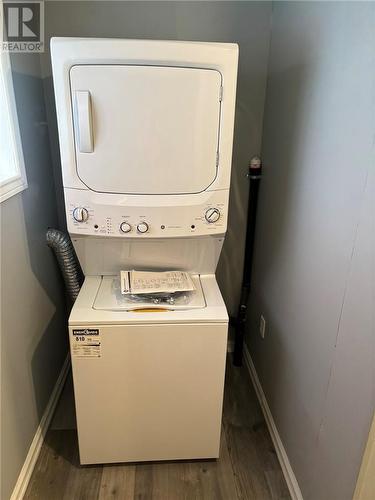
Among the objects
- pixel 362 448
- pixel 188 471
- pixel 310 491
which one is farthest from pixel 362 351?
pixel 188 471

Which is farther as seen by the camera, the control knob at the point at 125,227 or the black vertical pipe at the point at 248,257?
the black vertical pipe at the point at 248,257

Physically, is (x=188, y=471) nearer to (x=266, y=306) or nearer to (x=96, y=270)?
(x=266, y=306)

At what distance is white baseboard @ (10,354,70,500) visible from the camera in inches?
55.9

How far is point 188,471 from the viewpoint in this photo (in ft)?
5.18

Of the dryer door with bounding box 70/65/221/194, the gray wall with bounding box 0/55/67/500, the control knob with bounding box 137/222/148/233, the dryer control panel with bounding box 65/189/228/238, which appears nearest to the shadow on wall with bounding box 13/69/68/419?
the gray wall with bounding box 0/55/67/500

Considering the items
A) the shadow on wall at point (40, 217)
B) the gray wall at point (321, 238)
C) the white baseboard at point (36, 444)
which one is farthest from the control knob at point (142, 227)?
the white baseboard at point (36, 444)

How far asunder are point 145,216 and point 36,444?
111cm

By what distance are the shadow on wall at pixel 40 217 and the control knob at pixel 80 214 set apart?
0.24 metres

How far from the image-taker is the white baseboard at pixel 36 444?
4.66ft

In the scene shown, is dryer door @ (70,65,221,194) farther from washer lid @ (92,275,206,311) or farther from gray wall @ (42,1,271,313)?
gray wall @ (42,1,271,313)

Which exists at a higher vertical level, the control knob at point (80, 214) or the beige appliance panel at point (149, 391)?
the control knob at point (80, 214)

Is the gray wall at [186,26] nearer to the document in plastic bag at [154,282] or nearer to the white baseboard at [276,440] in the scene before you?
the document in plastic bag at [154,282]

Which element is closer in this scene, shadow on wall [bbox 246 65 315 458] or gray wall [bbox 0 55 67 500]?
gray wall [bbox 0 55 67 500]

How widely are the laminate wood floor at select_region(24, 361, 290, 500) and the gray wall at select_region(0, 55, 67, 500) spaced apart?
16 cm
